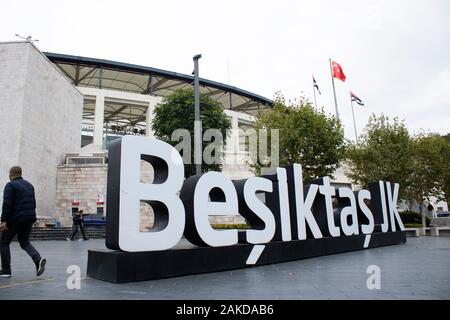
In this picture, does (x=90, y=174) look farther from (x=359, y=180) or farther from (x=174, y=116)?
(x=359, y=180)

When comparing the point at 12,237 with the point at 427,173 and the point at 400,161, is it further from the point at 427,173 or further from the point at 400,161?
the point at 427,173

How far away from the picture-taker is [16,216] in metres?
6.07

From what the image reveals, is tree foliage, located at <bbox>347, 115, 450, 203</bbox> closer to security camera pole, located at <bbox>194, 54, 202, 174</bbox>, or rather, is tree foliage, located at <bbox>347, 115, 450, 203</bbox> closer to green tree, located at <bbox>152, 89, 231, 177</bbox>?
green tree, located at <bbox>152, 89, 231, 177</bbox>

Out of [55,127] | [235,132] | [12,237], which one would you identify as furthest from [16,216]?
[235,132]

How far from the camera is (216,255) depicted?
7.32 m

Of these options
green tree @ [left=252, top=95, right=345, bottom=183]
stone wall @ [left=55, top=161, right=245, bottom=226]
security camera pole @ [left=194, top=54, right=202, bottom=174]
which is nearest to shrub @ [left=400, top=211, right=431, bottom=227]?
green tree @ [left=252, top=95, right=345, bottom=183]

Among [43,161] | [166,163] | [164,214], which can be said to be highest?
[43,161]

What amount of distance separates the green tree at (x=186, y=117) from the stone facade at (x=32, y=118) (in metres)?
8.84

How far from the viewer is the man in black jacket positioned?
6020 millimetres

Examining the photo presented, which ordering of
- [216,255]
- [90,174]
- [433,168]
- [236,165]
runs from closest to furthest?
[216,255], [433,168], [90,174], [236,165]

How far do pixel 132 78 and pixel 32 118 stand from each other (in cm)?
1973

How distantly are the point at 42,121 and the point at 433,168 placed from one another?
29454 mm

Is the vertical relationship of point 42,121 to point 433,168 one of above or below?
above

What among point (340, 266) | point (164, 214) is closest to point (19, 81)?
point (164, 214)
